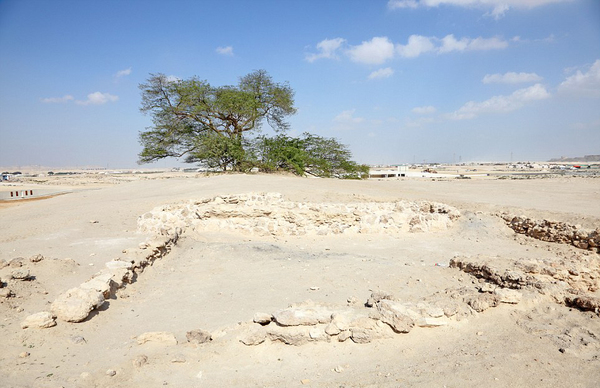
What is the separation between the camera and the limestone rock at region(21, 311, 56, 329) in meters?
3.86

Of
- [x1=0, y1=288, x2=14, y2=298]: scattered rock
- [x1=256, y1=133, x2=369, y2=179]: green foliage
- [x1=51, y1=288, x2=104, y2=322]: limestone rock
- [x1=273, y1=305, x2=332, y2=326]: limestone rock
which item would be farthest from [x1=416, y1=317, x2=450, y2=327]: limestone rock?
[x1=256, y1=133, x2=369, y2=179]: green foliage

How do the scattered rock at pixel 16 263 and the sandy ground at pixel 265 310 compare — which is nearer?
the sandy ground at pixel 265 310

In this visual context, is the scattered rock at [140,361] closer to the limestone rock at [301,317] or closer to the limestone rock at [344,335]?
the limestone rock at [301,317]

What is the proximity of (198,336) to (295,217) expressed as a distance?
21.3 ft

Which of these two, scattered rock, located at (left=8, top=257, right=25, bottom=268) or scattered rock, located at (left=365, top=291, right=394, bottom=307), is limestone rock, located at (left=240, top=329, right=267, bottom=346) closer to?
scattered rock, located at (left=365, top=291, right=394, bottom=307)

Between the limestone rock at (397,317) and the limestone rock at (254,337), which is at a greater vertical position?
the limestone rock at (397,317)

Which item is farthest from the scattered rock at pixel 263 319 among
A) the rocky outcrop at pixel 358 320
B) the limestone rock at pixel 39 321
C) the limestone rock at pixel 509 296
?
the limestone rock at pixel 509 296

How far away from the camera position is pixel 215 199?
34.3 ft

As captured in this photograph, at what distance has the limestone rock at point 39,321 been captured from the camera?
3.86 m

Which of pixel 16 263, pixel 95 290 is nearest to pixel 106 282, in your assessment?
pixel 95 290

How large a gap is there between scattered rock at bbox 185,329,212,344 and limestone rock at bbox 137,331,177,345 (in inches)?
6.6

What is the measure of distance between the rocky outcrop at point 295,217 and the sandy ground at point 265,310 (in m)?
0.37

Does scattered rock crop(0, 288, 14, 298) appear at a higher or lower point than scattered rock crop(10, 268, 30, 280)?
lower

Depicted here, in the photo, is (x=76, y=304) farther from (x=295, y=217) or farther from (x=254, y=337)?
(x=295, y=217)
